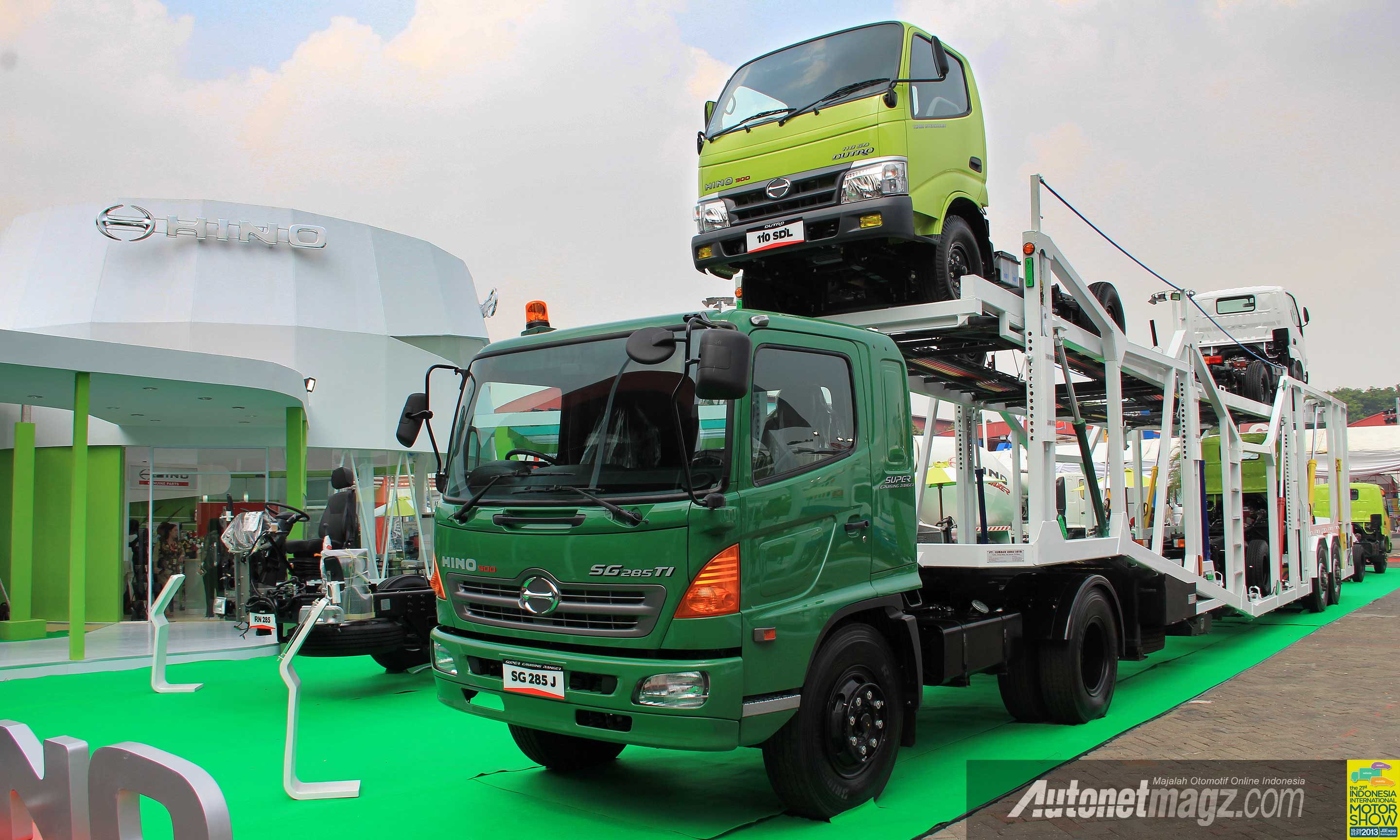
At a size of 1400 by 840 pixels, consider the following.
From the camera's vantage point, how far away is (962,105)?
6527 mm

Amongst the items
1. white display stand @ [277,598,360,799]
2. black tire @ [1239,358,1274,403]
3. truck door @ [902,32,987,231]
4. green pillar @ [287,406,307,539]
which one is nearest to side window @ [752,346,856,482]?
truck door @ [902,32,987,231]

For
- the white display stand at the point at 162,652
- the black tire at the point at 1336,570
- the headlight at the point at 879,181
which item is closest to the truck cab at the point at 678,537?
the headlight at the point at 879,181

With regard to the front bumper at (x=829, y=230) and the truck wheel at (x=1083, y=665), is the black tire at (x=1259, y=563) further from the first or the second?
the front bumper at (x=829, y=230)

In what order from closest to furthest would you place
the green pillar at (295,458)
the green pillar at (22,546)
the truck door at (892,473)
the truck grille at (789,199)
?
the truck door at (892,473)
the truck grille at (789,199)
the green pillar at (22,546)
the green pillar at (295,458)

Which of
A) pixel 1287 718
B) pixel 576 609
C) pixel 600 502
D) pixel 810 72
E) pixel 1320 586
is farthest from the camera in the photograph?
pixel 1320 586

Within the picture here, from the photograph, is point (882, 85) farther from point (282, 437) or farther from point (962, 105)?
point (282, 437)

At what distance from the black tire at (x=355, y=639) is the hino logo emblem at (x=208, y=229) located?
12180mm

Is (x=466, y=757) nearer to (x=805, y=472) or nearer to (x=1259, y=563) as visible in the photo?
(x=805, y=472)

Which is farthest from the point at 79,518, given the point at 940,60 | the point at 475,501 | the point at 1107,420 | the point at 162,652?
the point at 1107,420

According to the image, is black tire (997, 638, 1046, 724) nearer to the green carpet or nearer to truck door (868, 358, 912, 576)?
the green carpet

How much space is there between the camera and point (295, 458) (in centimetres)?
1470

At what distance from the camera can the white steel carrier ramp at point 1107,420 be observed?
623 cm

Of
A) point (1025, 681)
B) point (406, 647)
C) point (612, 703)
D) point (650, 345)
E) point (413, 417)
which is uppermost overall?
point (650, 345)

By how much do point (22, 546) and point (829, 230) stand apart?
1318 centimetres
